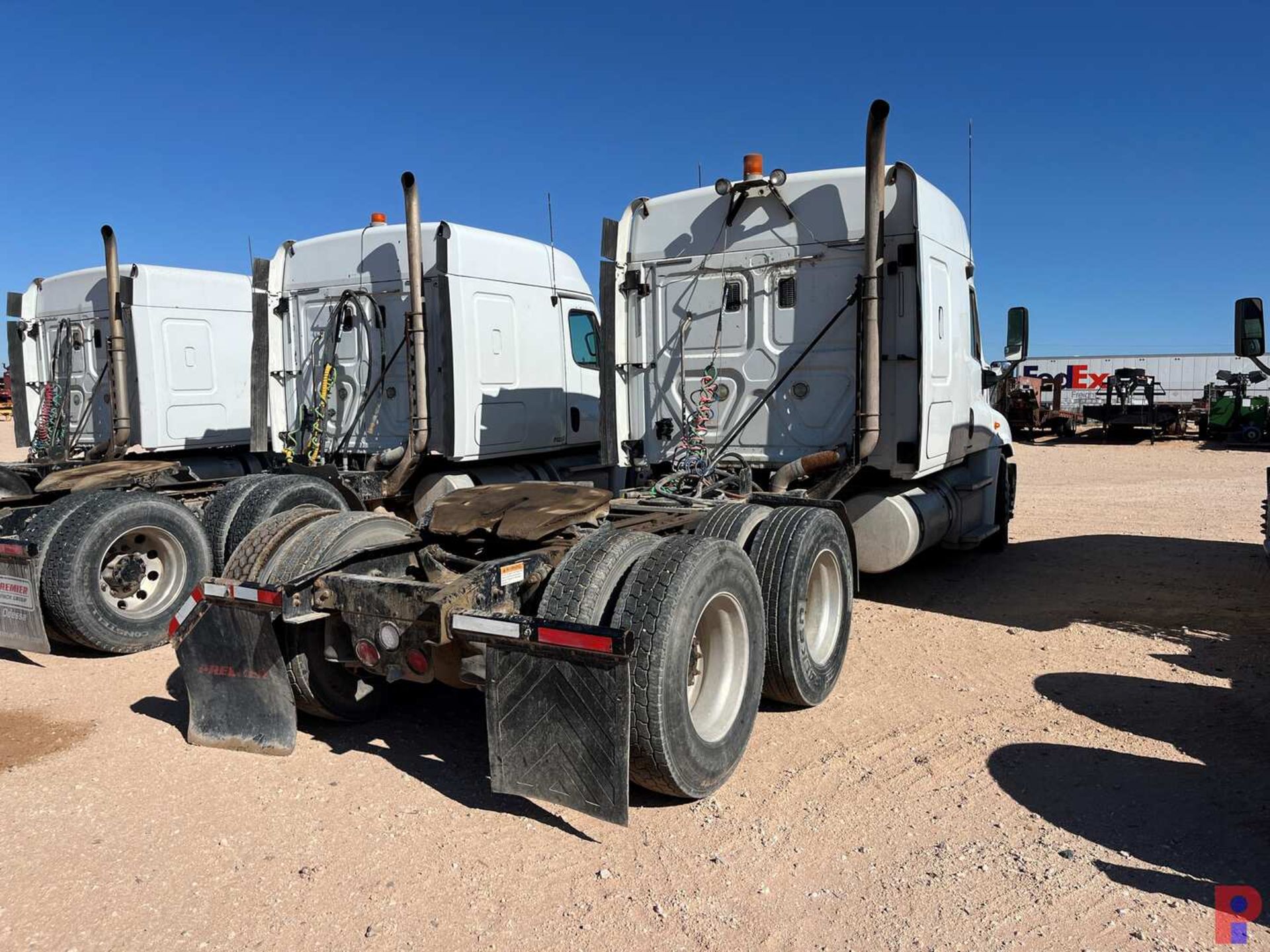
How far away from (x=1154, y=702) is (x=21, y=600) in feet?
21.5

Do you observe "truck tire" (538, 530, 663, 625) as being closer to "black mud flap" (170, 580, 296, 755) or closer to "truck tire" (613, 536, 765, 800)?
"truck tire" (613, 536, 765, 800)

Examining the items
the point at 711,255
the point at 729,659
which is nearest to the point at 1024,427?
the point at 711,255

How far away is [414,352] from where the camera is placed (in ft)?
24.4

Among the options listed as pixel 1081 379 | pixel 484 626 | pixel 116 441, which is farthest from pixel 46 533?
pixel 1081 379

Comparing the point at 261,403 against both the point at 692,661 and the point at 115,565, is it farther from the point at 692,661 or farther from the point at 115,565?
the point at 692,661

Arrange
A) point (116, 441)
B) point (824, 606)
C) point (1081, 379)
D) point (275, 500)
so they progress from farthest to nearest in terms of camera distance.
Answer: point (1081, 379) → point (116, 441) → point (275, 500) → point (824, 606)

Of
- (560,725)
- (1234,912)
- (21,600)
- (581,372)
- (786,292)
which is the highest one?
(786,292)

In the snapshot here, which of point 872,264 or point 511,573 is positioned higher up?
point 872,264

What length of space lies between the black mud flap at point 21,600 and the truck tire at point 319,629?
1953 millimetres

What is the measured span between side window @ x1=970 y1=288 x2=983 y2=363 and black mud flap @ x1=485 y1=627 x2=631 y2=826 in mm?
5968

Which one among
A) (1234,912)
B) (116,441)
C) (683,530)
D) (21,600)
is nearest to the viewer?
(1234,912)

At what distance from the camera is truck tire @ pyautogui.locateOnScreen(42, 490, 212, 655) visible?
5.53 meters

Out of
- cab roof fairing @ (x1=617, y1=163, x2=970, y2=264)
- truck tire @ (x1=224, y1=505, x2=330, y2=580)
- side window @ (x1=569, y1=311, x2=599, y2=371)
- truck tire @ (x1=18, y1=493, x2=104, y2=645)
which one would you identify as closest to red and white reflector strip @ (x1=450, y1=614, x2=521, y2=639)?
truck tire @ (x1=224, y1=505, x2=330, y2=580)

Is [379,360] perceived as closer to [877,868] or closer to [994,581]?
[994,581]
